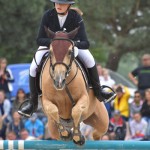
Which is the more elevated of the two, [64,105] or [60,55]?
[60,55]

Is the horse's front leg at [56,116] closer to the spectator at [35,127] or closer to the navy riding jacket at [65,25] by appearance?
the navy riding jacket at [65,25]

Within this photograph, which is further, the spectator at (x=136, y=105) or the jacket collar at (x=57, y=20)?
the spectator at (x=136, y=105)

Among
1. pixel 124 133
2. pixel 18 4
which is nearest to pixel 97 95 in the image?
pixel 124 133

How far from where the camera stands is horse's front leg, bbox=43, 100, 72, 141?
363 inches

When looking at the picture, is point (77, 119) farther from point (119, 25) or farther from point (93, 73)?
point (119, 25)

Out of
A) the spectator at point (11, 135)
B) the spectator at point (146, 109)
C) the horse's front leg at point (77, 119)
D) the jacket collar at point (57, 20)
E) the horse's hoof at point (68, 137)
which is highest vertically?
the jacket collar at point (57, 20)

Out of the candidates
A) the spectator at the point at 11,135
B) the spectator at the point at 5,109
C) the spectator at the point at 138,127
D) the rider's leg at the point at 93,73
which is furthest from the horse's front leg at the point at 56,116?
the spectator at the point at 5,109

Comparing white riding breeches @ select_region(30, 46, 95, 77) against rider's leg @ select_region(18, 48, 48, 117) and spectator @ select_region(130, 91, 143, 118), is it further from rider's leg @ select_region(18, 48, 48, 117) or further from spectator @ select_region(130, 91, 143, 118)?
spectator @ select_region(130, 91, 143, 118)

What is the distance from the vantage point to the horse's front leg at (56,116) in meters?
9.22

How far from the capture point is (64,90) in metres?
9.43

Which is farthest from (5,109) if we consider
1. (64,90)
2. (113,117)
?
(64,90)

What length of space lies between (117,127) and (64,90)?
22.4 ft

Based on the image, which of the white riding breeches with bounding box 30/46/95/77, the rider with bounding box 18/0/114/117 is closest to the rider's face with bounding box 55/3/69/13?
the rider with bounding box 18/0/114/117

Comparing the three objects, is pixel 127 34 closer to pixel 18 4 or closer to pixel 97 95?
pixel 18 4
